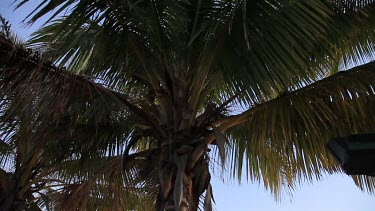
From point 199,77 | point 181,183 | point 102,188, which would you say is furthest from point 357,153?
point 102,188

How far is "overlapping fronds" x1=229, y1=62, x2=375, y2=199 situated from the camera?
5547mm

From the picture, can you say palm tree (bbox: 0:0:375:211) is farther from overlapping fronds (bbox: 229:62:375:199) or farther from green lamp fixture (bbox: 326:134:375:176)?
green lamp fixture (bbox: 326:134:375:176)

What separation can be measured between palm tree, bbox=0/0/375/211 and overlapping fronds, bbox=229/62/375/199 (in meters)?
0.01

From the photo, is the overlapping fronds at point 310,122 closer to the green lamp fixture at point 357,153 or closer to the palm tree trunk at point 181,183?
the palm tree trunk at point 181,183

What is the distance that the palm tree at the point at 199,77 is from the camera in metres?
5.11

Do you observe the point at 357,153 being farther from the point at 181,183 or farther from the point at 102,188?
the point at 102,188

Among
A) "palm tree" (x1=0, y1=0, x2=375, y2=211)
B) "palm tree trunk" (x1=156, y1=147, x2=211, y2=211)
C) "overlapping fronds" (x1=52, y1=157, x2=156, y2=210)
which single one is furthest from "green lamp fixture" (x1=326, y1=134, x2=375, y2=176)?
"overlapping fronds" (x1=52, y1=157, x2=156, y2=210)

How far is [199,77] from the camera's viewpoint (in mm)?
5801

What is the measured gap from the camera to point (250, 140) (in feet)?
21.6

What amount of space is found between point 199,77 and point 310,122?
133cm

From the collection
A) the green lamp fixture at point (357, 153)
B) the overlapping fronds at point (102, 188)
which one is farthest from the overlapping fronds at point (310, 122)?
the green lamp fixture at point (357, 153)

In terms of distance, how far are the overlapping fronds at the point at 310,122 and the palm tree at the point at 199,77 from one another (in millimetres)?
14

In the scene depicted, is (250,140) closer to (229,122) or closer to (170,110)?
(229,122)

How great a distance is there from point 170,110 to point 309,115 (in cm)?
156
